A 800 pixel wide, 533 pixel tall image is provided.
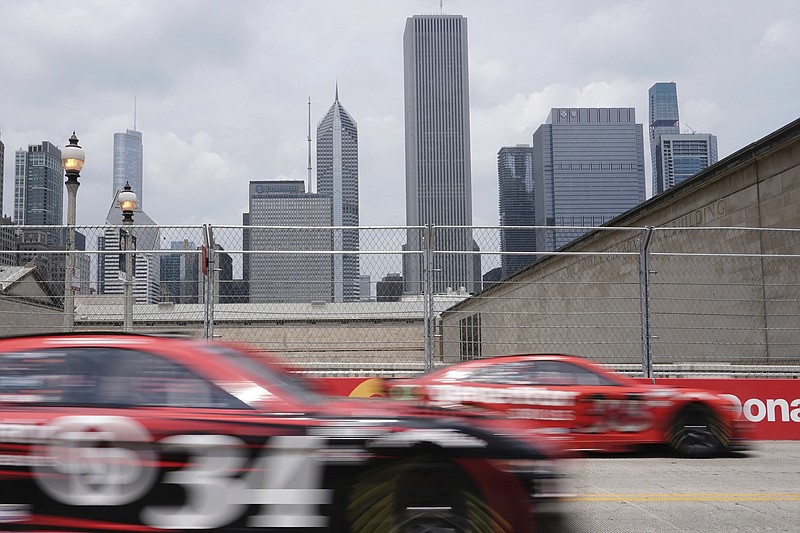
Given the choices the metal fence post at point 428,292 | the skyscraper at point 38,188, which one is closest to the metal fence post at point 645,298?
the metal fence post at point 428,292

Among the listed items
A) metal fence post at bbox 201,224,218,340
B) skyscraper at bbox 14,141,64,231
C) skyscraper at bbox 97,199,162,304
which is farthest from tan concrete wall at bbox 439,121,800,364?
skyscraper at bbox 14,141,64,231

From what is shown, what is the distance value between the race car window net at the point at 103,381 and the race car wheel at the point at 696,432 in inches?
265

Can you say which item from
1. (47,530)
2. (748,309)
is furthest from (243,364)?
(748,309)

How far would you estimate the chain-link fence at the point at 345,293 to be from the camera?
1123cm

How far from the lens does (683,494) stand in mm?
6512

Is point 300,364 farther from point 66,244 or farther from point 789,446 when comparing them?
point 789,446

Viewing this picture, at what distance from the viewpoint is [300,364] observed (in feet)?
37.5

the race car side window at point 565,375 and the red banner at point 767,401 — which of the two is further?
the red banner at point 767,401

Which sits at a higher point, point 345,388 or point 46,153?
point 46,153

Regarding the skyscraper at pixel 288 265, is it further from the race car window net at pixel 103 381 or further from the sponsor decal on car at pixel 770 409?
the race car window net at pixel 103 381

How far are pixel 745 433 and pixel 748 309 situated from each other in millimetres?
4512

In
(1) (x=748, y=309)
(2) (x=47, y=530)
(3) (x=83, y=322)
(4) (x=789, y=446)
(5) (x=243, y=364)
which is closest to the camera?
(2) (x=47, y=530)

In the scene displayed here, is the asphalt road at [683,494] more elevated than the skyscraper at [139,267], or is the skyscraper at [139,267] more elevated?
the skyscraper at [139,267]

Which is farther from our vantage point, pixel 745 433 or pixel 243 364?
pixel 745 433
